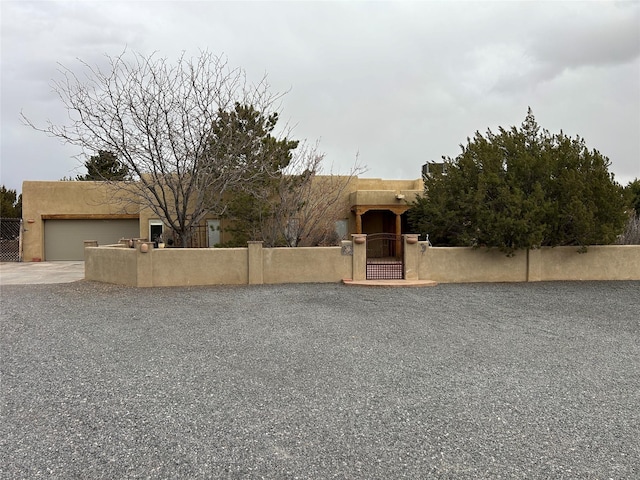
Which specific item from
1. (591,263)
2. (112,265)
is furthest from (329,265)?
(591,263)

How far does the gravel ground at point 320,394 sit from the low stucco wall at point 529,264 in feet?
14.2

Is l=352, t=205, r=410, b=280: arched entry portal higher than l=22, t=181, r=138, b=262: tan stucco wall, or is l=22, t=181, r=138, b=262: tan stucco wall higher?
l=22, t=181, r=138, b=262: tan stucco wall

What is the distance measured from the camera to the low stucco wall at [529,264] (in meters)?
12.5

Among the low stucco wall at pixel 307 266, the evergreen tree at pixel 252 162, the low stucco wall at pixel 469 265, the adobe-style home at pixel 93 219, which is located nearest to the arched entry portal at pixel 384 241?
the adobe-style home at pixel 93 219

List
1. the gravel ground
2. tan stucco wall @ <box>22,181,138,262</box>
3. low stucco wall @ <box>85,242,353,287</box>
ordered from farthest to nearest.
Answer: tan stucco wall @ <box>22,181,138,262</box> < low stucco wall @ <box>85,242,353,287</box> < the gravel ground

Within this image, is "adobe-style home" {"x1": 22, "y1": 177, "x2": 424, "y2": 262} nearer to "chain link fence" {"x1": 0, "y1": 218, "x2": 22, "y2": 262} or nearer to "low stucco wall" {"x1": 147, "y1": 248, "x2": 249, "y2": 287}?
"chain link fence" {"x1": 0, "y1": 218, "x2": 22, "y2": 262}

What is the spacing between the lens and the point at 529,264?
12734 mm

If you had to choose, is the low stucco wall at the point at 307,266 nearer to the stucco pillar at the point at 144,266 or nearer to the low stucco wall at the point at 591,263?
the stucco pillar at the point at 144,266

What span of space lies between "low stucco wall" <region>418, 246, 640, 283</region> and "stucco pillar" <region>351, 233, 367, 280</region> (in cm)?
168

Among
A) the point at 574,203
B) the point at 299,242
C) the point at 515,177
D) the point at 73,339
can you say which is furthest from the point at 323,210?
the point at 73,339

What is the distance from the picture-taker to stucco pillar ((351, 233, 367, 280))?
12.2 meters

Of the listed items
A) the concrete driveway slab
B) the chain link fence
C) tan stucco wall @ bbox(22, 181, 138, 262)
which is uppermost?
tan stucco wall @ bbox(22, 181, 138, 262)

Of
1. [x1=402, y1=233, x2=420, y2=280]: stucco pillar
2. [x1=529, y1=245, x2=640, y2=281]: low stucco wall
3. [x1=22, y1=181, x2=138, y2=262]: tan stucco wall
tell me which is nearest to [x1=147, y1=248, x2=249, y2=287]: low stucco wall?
[x1=402, y1=233, x2=420, y2=280]: stucco pillar

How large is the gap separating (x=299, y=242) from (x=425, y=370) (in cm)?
1138
